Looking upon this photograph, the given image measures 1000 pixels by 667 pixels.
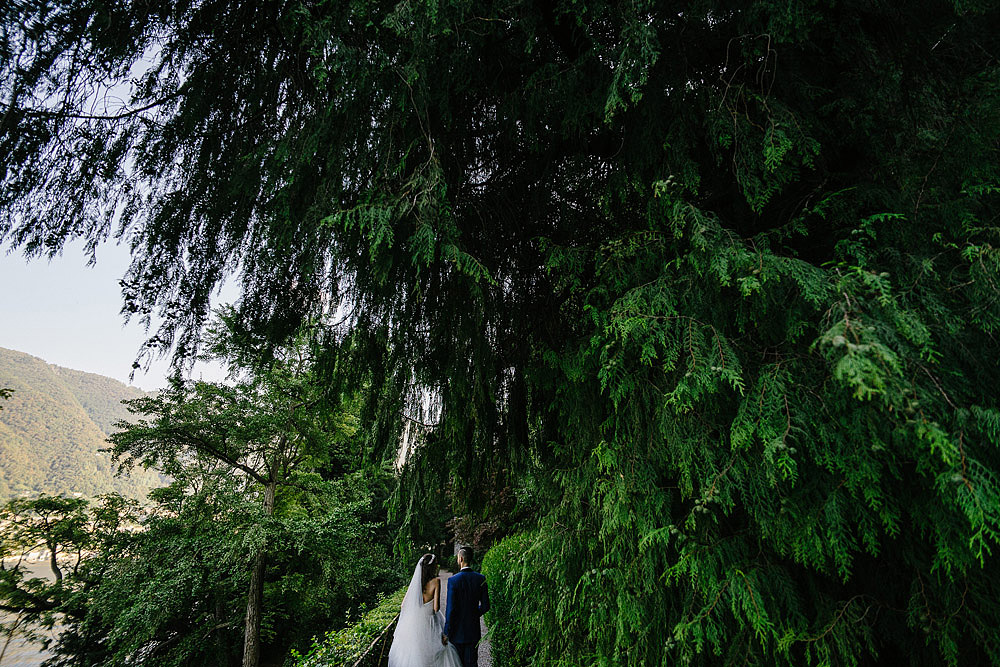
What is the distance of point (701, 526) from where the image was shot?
2219mm

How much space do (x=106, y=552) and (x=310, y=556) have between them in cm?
423

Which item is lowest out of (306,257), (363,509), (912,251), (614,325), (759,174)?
(363,509)

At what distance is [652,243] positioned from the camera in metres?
2.49

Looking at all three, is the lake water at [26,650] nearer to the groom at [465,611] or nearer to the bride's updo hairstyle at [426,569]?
the bride's updo hairstyle at [426,569]

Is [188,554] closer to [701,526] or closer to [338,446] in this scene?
[338,446]

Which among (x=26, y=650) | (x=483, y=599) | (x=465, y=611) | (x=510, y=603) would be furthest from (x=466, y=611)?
(x=26, y=650)

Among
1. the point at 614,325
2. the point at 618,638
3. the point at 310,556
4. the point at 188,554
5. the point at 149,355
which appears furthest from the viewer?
the point at 310,556

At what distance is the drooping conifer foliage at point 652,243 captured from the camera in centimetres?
177

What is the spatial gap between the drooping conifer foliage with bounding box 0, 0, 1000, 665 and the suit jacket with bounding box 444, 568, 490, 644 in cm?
88

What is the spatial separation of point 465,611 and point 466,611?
0.04ft

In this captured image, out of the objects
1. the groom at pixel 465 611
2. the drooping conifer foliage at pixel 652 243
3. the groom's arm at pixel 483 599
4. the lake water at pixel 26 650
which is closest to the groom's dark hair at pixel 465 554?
the groom at pixel 465 611

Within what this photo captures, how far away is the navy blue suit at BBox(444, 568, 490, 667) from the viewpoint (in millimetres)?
4121

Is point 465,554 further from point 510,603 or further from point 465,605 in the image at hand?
point 510,603

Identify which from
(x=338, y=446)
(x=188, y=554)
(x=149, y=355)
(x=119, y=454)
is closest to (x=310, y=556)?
(x=188, y=554)
